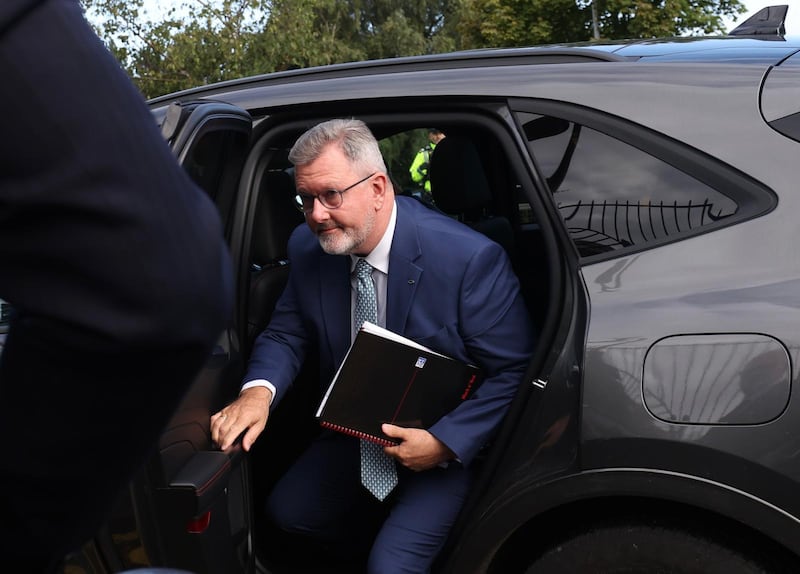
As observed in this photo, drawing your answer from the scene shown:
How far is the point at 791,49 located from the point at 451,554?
1419 mm

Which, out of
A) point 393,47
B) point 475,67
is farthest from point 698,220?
point 393,47

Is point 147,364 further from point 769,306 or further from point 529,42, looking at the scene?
point 529,42

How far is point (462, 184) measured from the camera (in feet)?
10.0

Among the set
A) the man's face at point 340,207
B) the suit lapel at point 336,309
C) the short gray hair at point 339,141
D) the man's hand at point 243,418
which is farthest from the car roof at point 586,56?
the man's hand at point 243,418

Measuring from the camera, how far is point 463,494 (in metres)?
2.37

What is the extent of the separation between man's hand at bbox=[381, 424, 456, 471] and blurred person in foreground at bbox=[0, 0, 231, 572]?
177cm

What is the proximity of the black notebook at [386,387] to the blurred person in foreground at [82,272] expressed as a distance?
169 centimetres

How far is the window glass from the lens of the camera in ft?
6.15

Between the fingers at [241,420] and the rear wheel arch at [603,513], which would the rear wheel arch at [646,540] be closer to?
the rear wheel arch at [603,513]

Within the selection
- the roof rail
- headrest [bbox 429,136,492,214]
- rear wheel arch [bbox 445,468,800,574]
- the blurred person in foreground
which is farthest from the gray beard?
the blurred person in foreground

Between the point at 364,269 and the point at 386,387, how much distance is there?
0.43 m

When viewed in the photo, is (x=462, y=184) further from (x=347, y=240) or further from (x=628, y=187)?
(x=628, y=187)

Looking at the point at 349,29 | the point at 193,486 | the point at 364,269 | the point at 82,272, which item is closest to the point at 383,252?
the point at 364,269

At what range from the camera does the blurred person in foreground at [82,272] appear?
1.52ft
